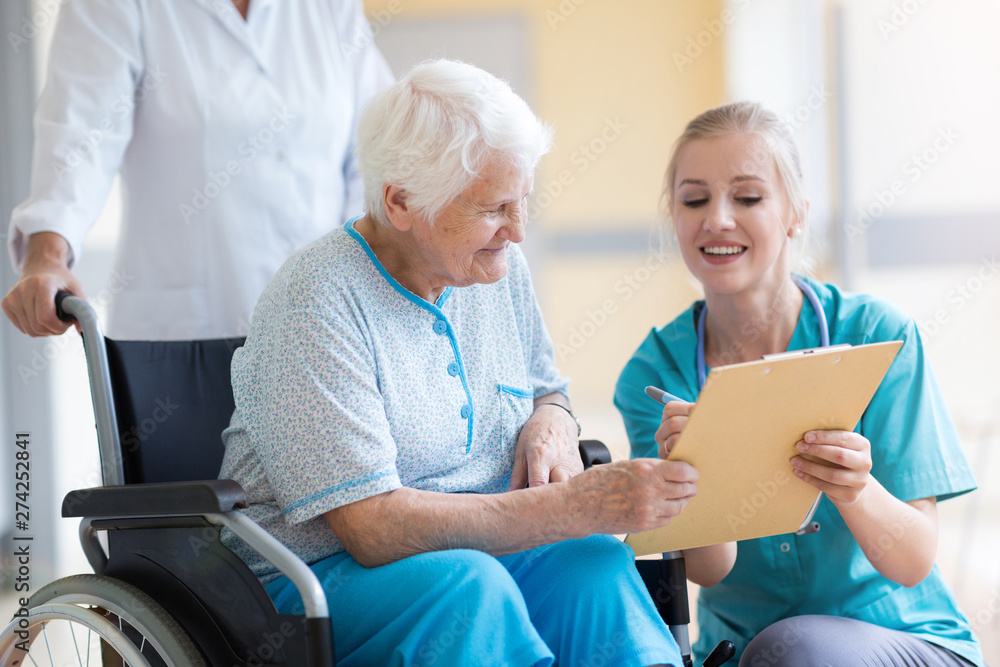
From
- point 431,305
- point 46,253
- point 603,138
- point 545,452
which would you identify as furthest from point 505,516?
point 603,138

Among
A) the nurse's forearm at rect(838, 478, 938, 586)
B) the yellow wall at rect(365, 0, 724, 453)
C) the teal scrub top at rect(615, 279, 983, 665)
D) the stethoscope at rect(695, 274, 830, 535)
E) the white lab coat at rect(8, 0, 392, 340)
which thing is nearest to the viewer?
the nurse's forearm at rect(838, 478, 938, 586)

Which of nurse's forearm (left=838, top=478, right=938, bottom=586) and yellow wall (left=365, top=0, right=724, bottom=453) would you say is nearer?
nurse's forearm (left=838, top=478, right=938, bottom=586)

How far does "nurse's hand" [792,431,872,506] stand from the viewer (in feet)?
3.80

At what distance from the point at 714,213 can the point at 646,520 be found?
0.63m

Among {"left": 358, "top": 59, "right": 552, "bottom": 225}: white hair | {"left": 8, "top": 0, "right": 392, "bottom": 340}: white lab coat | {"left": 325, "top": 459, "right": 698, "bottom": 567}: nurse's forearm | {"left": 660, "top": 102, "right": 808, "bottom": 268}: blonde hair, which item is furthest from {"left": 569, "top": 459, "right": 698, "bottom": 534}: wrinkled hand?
{"left": 8, "top": 0, "right": 392, "bottom": 340}: white lab coat

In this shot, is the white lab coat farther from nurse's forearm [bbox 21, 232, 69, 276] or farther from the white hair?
the white hair

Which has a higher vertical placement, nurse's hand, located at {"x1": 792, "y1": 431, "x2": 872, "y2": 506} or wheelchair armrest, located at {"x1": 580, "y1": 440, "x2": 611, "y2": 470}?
nurse's hand, located at {"x1": 792, "y1": 431, "x2": 872, "y2": 506}

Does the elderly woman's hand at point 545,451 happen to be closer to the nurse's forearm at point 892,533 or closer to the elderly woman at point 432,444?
the elderly woman at point 432,444

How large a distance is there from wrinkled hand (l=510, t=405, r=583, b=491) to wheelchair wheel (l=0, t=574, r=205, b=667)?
0.53m

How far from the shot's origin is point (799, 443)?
1.17 metres

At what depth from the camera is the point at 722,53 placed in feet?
15.1

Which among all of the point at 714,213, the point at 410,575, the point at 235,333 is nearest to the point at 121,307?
the point at 235,333

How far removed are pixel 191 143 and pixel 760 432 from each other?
50.6 inches

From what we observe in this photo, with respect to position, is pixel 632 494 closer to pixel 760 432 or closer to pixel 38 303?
pixel 760 432
